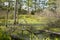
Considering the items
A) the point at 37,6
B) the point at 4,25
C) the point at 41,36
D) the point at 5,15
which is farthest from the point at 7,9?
the point at 41,36

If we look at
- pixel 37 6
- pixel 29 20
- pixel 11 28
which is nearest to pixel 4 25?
pixel 11 28

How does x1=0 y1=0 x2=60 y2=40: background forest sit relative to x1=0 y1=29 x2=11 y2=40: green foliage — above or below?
above

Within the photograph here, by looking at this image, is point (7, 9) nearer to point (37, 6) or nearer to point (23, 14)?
point (23, 14)

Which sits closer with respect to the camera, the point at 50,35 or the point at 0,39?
the point at 50,35

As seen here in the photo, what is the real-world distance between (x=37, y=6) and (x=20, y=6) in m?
0.26

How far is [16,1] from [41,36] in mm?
649

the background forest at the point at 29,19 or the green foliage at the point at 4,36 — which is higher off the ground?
the background forest at the point at 29,19

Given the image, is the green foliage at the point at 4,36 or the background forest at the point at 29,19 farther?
the green foliage at the point at 4,36

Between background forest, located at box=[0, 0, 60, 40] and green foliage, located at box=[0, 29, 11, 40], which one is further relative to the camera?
green foliage, located at box=[0, 29, 11, 40]

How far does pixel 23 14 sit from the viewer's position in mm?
2117

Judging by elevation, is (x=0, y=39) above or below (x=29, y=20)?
below

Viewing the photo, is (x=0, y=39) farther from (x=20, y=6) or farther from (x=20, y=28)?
(x=20, y=6)

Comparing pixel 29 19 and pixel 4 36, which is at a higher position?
pixel 29 19

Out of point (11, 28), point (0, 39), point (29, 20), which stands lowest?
point (0, 39)
